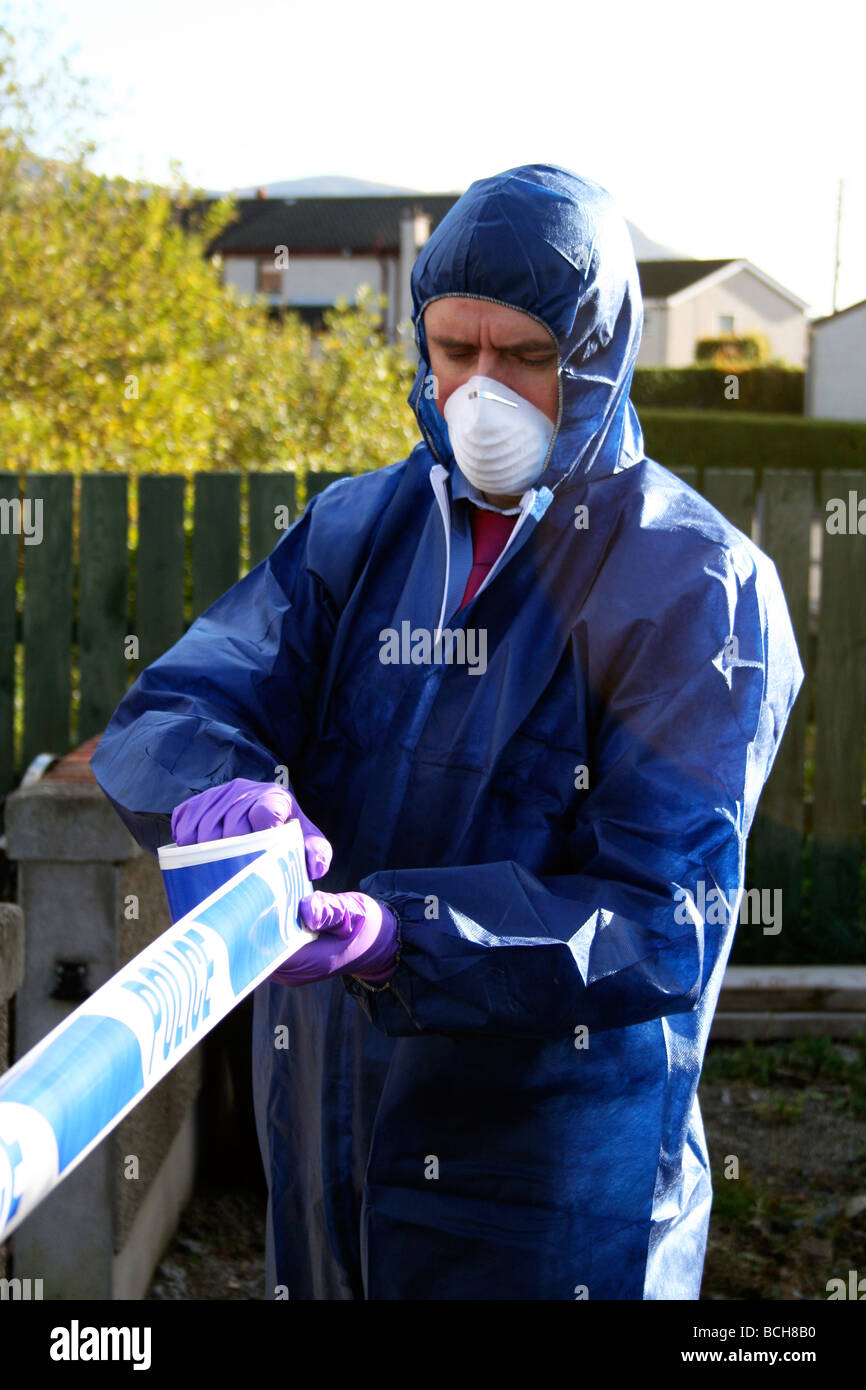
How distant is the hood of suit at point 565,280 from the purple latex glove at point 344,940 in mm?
643

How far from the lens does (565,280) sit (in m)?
1.74

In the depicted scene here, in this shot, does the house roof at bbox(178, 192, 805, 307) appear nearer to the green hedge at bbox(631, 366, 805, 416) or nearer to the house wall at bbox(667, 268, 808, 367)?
the house wall at bbox(667, 268, 808, 367)

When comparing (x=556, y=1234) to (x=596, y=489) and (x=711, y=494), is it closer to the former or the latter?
(x=596, y=489)

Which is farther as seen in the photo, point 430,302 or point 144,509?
point 144,509

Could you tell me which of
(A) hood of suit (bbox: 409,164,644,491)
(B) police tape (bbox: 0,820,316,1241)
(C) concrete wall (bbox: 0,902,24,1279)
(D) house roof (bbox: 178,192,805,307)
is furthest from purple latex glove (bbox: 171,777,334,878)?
(D) house roof (bbox: 178,192,805,307)

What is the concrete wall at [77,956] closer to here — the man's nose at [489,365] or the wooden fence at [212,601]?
the man's nose at [489,365]

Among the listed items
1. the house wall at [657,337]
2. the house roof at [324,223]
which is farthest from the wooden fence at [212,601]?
the house roof at [324,223]

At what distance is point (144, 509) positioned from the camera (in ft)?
16.5

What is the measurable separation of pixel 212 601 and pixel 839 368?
973 cm

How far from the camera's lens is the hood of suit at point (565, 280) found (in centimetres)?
174

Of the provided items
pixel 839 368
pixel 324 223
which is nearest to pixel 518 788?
pixel 839 368

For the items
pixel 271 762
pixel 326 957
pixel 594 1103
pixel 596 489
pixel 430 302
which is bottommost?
pixel 594 1103

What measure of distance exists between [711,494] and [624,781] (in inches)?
148
